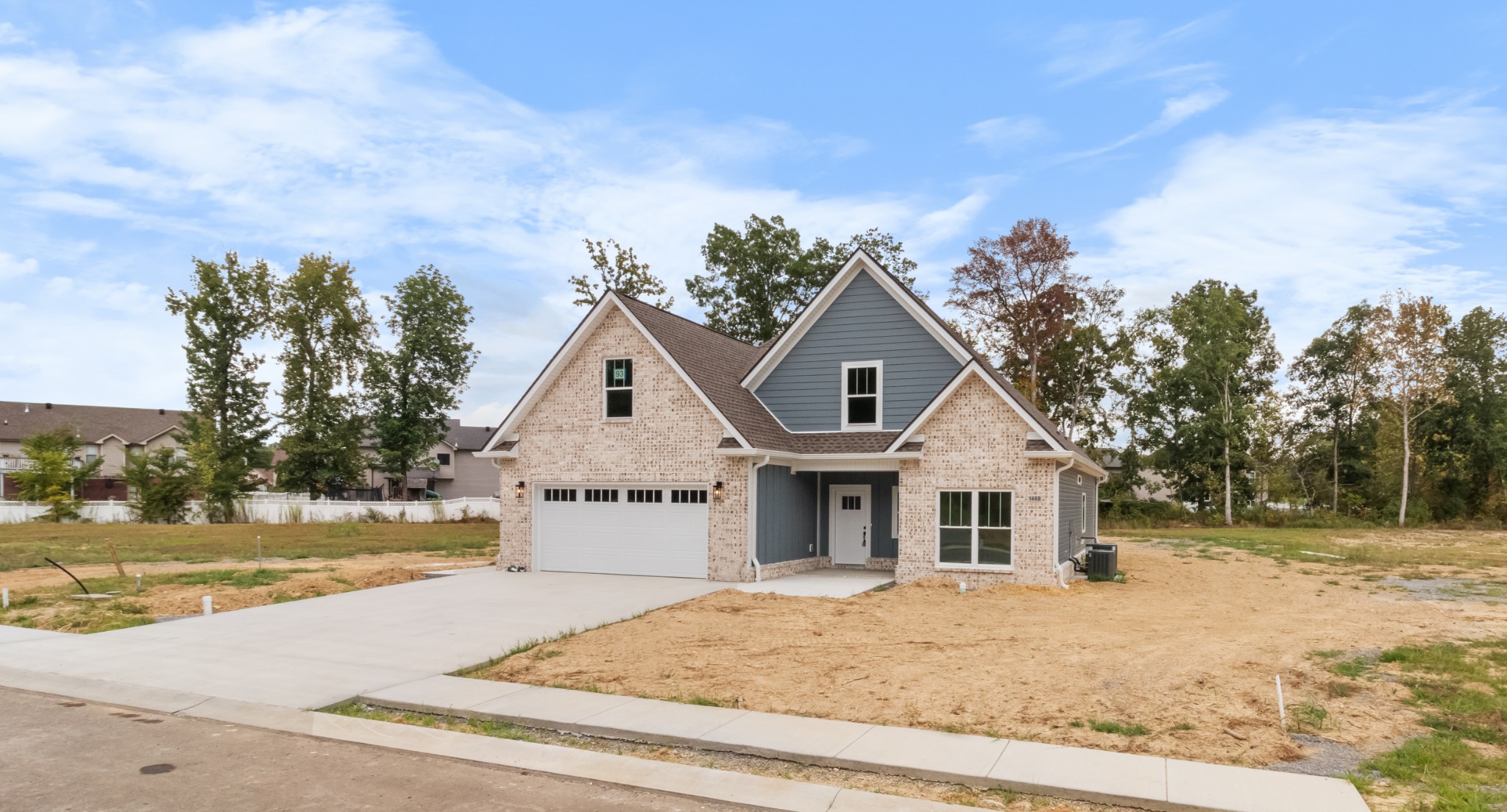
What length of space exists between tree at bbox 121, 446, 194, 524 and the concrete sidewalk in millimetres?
42973

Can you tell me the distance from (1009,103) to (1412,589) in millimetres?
13718

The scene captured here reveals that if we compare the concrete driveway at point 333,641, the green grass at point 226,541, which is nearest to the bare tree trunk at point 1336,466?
the green grass at point 226,541

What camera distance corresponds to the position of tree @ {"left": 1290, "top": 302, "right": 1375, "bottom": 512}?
56969 mm

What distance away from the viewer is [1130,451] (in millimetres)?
53094

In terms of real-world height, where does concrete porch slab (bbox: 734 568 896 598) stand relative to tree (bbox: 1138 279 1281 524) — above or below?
below

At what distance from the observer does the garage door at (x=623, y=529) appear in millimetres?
20484

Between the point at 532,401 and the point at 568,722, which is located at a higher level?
the point at 532,401

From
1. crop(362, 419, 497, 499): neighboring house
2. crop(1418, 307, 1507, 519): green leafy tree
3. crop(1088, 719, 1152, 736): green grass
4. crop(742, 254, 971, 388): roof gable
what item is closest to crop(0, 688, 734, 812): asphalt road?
crop(1088, 719, 1152, 736): green grass

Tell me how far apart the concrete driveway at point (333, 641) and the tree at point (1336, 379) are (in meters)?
53.5

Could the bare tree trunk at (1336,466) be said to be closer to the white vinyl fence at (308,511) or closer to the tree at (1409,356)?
the tree at (1409,356)

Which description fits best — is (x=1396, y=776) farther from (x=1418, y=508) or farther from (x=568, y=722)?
(x=1418, y=508)

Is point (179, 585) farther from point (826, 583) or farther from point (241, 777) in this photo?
point (241, 777)

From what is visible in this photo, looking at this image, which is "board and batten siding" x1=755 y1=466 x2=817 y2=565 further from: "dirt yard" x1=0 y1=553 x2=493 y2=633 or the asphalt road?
the asphalt road

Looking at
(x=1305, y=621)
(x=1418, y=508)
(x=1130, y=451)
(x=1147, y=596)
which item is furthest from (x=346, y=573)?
(x=1418, y=508)
